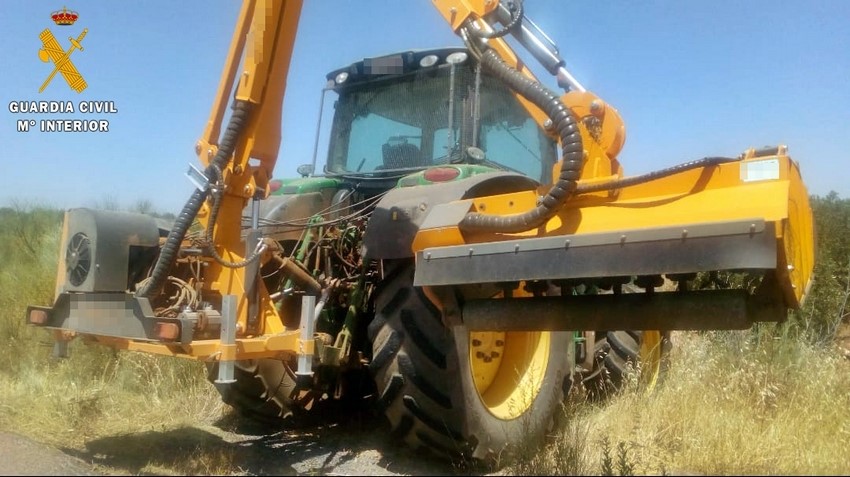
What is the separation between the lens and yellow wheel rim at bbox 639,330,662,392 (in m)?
5.64

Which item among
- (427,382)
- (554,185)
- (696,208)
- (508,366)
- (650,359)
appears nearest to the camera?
(696,208)

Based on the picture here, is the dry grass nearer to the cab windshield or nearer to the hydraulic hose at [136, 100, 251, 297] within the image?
the cab windshield

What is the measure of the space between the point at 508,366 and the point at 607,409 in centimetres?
77

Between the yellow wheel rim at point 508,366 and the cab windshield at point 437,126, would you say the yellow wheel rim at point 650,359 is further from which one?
the cab windshield at point 437,126

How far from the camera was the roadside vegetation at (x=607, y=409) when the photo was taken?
3.20 meters

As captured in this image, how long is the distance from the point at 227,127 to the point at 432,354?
1882mm

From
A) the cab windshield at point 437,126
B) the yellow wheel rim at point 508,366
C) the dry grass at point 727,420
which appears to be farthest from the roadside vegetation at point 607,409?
the cab windshield at point 437,126

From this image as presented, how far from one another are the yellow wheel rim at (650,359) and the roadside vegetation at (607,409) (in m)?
0.17

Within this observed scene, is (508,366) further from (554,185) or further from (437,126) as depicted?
(437,126)

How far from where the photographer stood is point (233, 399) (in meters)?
5.09

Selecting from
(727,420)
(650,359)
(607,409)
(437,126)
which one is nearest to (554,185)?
(727,420)

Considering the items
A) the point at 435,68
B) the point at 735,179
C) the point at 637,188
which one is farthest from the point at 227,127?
the point at 735,179

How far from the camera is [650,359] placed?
19.2 ft

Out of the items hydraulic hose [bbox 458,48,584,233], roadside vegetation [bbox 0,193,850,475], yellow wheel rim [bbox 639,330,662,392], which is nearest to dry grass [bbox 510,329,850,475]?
roadside vegetation [bbox 0,193,850,475]
